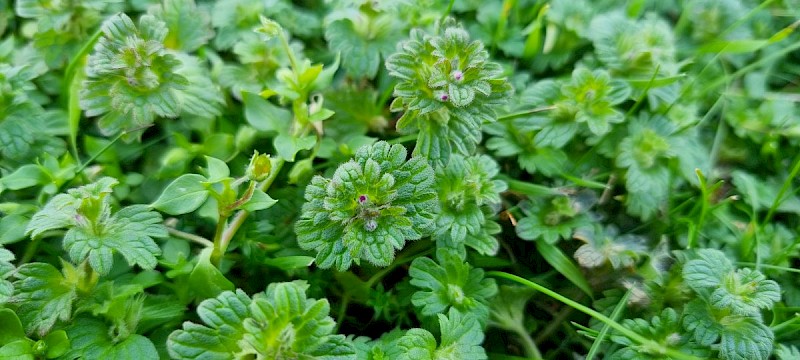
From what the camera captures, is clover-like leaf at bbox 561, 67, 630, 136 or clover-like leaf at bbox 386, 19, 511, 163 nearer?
clover-like leaf at bbox 386, 19, 511, 163

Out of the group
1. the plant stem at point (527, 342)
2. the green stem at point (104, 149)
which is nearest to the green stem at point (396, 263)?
the plant stem at point (527, 342)

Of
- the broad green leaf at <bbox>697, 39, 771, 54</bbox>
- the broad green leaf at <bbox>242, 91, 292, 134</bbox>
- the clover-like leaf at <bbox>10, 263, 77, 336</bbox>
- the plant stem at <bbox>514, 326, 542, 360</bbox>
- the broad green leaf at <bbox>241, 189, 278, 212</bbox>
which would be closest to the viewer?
the clover-like leaf at <bbox>10, 263, 77, 336</bbox>

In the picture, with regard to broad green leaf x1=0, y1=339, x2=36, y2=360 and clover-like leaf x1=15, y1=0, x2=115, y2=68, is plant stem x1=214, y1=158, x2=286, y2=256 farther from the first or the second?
clover-like leaf x1=15, y1=0, x2=115, y2=68

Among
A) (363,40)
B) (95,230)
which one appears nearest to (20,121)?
(95,230)

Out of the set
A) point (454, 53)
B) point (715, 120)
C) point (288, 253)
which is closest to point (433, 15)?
point (454, 53)

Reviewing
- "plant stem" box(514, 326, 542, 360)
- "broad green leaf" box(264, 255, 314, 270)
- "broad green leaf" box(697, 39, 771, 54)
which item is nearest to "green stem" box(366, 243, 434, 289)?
"broad green leaf" box(264, 255, 314, 270)

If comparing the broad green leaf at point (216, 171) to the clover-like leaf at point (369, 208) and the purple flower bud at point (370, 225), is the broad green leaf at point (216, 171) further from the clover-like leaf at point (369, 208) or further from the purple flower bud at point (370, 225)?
the purple flower bud at point (370, 225)

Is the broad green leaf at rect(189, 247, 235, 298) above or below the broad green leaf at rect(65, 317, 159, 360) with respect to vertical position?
above

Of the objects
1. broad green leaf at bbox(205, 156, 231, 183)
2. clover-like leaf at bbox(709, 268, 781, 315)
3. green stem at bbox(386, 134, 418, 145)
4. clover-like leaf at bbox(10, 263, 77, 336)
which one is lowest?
clover-like leaf at bbox(709, 268, 781, 315)
